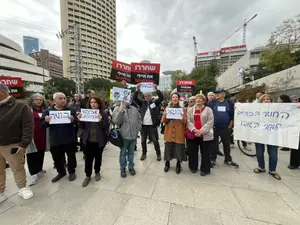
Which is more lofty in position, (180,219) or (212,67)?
(212,67)

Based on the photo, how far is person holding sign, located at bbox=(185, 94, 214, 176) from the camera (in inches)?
118

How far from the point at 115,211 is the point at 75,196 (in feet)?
2.78

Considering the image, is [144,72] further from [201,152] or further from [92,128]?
[201,152]

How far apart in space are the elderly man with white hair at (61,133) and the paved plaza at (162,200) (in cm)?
42

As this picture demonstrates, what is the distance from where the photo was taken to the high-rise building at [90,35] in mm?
58156

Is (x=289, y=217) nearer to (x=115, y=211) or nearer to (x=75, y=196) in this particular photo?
(x=115, y=211)

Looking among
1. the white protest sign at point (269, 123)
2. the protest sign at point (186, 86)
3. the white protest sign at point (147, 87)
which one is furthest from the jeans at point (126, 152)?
the protest sign at point (186, 86)

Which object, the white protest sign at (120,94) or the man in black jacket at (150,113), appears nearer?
the white protest sign at (120,94)

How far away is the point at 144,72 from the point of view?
4.21 meters

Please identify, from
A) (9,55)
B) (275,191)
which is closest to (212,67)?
(275,191)

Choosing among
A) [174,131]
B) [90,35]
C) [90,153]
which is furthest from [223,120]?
[90,35]

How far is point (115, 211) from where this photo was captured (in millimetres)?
2064

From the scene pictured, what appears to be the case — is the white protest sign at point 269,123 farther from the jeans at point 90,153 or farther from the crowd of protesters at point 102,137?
the jeans at point 90,153

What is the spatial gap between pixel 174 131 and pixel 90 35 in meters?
74.7
